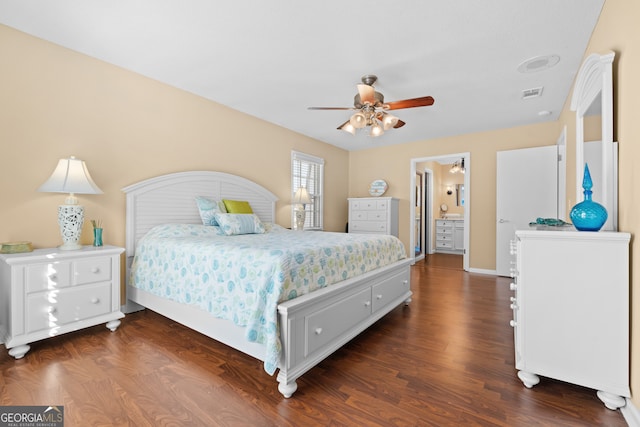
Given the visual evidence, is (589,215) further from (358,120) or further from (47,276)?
(47,276)

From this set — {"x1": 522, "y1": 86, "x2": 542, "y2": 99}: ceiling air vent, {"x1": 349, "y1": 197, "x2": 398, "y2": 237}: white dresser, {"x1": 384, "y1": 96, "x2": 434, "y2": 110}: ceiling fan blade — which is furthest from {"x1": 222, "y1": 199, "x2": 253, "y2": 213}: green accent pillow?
{"x1": 522, "y1": 86, "x2": 542, "y2": 99}: ceiling air vent

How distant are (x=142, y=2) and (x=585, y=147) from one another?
3732 millimetres

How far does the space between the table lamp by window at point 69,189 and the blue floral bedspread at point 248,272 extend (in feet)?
1.83

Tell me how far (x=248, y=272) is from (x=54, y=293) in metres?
1.63

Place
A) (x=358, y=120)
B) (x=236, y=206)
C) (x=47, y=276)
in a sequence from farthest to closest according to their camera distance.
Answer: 1. (x=236, y=206)
2. (x=358, y=120)
3. (x=47, y=276)

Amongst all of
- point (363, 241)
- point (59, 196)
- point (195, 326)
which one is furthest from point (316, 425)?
point (59, 196)

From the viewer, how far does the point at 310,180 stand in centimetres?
558

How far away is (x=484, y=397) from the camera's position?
1.65 m

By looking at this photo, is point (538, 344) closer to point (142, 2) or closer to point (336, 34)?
point (336, 34)

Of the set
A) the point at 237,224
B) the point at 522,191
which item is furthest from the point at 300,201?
the point at 522,191

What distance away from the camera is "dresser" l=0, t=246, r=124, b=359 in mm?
2051

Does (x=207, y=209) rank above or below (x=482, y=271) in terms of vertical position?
above

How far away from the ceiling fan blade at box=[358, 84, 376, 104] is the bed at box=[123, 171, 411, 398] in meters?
1.37

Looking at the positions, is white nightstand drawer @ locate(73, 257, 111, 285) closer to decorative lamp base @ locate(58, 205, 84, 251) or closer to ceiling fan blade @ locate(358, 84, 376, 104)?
decorative lamp base @ locate(58, 205, 84, 251)
